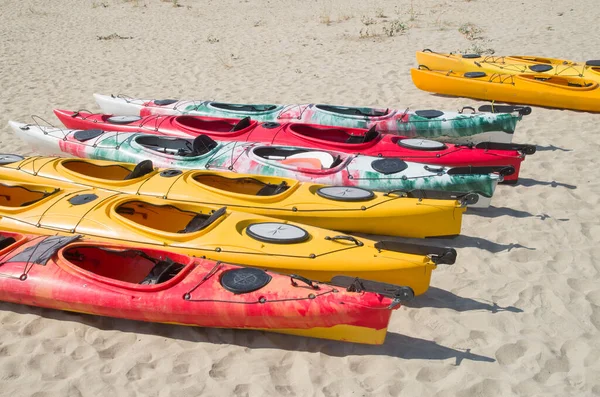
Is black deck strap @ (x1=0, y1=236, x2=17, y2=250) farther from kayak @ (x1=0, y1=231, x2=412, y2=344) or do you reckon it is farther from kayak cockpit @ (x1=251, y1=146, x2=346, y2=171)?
kayak cockpit @ (x1=251, y1=146, x2=346, y2=171)

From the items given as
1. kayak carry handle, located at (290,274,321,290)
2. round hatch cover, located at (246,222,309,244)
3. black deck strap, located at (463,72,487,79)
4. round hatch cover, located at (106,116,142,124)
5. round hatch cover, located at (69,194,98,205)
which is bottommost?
black deck strap, located at (463,72,487,79)

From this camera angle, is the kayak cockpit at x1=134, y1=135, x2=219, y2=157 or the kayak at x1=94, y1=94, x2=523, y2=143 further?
the kayak at x1=94, y1=94, x2=523, y2=143

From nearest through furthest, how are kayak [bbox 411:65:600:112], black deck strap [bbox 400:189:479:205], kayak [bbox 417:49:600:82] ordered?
1. black deck strap [bbox 400:189:479:205]
2. kayak [bbox 411:65:600:112]
3. kayak [bbox 417:49:600:82]

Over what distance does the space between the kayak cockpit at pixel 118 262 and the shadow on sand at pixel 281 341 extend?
0.37 metres

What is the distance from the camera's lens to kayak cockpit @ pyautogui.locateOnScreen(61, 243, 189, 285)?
4.40m

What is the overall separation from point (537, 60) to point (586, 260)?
16.7ft

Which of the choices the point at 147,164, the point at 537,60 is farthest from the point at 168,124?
the point at 537,60

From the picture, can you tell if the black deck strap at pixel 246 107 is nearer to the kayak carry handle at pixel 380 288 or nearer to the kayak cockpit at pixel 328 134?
the kayak cockpit at pixel 328 134

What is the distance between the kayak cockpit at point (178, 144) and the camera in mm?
6090

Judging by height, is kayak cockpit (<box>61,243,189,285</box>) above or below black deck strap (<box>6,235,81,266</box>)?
below

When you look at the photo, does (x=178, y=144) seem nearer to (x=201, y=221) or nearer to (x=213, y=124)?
(x=213, y=124)

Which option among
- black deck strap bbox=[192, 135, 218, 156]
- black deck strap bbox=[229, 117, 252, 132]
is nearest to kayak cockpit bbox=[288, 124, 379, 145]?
black deck strap bbox=[229, 117, 252, 132]

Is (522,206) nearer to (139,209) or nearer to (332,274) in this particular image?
(332,274)

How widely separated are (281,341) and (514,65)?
21.8 feet
